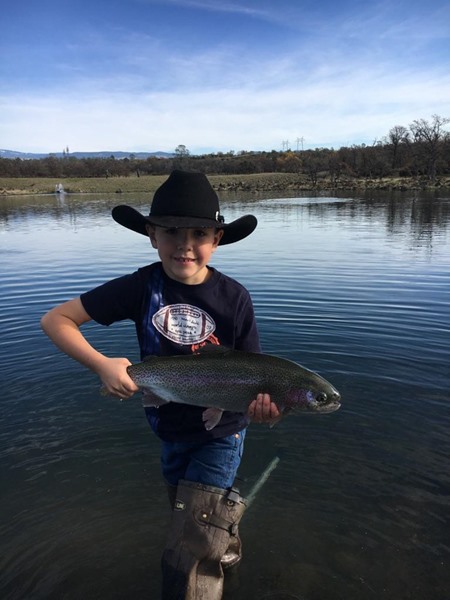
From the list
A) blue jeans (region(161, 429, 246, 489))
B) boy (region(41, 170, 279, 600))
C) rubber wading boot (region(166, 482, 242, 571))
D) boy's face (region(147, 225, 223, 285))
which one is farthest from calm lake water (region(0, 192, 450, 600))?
boy's face (region(147, 225, 223, 285))

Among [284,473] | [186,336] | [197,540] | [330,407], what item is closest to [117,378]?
[186,336]

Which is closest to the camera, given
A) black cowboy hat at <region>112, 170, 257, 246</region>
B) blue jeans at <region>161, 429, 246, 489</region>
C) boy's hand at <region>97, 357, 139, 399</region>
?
boy's hand at <region>97, 357, 139, 399</region>

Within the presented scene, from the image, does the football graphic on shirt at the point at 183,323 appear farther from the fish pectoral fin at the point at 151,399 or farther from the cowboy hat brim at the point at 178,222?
the cowboy hat brim at the point at 178,222

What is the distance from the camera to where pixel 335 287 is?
13125mm

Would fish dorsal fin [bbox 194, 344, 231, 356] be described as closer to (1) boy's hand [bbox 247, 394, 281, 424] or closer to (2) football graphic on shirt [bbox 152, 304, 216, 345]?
(2) football graphic on shirt [bbox 152, 304, 216, 345]

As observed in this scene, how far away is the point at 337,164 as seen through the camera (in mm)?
116938

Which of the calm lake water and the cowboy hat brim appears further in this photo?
the calm lake water

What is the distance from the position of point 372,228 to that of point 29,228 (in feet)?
73.1

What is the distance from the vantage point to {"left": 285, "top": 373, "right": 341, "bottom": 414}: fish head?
2994mm

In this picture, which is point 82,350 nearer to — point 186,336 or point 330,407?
point 186,336

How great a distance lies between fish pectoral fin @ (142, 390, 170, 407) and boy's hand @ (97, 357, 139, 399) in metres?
0.12

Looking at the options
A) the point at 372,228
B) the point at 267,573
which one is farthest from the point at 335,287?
the point at 372,228

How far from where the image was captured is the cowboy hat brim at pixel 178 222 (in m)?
3.00

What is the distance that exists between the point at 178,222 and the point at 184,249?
0.64 ft
